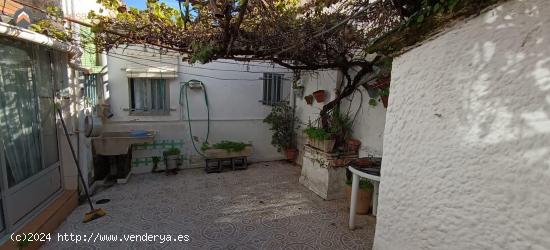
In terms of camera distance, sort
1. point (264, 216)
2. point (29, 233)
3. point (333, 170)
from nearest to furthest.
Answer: point (29, 233), point (264, 216), point (333, 170)

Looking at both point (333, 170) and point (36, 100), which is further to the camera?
point (333, 170)

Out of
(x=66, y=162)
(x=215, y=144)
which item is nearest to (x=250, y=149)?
(x=215, y=144)

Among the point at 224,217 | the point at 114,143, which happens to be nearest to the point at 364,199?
the point at 224,217

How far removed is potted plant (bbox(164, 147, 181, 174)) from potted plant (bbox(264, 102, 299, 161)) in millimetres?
2570

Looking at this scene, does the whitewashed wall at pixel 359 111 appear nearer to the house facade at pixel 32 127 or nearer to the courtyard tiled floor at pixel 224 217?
the courtyard tiled floor at pixel 224 217

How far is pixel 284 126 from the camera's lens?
727 centimetres

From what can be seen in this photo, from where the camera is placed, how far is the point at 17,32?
2.71m

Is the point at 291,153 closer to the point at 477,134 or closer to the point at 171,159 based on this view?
the point at 171,159

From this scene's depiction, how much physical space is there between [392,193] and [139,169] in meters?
6.16

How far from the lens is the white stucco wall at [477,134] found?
3.53 feet

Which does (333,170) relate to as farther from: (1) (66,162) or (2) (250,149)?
(1) (66,162)

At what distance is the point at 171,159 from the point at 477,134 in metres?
6.29

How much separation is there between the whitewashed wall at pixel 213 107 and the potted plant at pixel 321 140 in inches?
97.0

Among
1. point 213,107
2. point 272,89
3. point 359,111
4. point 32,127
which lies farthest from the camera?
point 272,89
